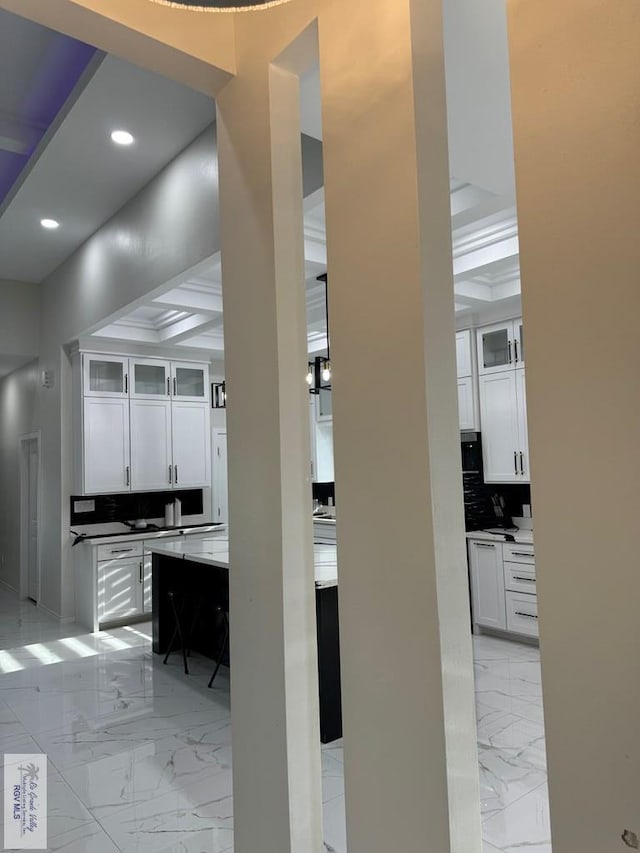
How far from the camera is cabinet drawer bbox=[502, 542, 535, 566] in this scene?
4.80 m

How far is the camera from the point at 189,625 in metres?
4.93

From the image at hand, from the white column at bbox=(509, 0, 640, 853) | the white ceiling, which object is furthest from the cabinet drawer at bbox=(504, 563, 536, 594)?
the white column at bbox=(509, 0, 640, 853)

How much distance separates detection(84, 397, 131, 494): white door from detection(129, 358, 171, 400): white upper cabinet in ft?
0.76

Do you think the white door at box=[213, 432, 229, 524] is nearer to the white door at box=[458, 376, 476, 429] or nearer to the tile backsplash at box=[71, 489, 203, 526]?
the tile backsplash at box=[71, 489, 203, 526]

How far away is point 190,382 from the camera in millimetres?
7141

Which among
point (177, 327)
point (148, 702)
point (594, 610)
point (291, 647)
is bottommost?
point (148, 702)

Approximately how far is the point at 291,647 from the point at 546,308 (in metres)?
1.08

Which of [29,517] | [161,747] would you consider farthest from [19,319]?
[161,747]

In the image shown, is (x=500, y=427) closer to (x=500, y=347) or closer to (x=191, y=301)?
(x=500, y=347)

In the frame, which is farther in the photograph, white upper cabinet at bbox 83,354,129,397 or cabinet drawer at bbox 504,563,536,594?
white upper cabinet at bbox 83,354,129,397

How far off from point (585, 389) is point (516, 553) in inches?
171

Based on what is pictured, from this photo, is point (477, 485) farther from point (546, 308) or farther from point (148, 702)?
point (546, 308)

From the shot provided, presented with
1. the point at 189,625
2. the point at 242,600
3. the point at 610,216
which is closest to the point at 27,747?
the point at 189,625

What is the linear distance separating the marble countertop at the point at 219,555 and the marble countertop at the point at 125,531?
148 centimetres
